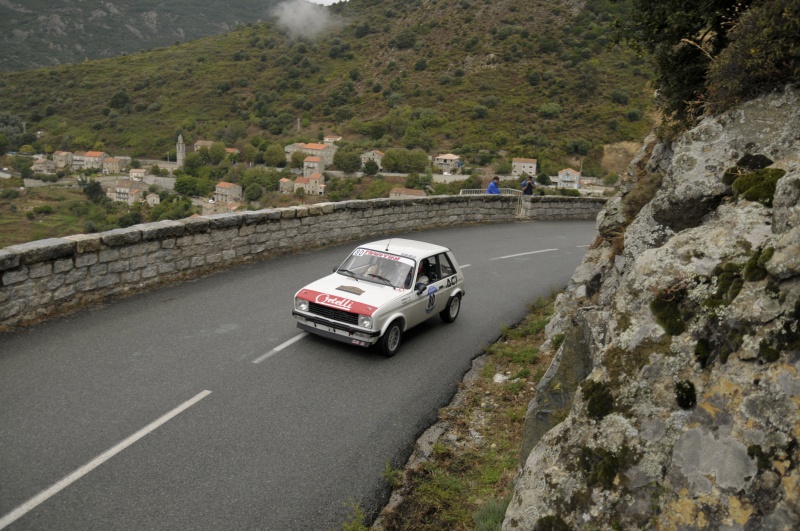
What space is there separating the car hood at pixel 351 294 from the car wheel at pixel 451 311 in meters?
1.50

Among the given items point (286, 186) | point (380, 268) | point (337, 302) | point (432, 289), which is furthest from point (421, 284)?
point (286, 186)

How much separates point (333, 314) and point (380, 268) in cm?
139

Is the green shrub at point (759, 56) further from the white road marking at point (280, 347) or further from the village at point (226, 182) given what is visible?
the village at point (226, 182)

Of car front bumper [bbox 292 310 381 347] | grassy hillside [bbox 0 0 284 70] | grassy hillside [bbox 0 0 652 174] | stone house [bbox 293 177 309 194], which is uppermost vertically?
grassy hillside [bbox 0 0 284 70]

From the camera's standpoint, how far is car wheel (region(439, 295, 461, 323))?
399 inches

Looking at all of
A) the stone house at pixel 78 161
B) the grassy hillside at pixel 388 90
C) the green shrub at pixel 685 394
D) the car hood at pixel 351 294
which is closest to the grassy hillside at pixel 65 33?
the grassy hillside at pixel 388 90

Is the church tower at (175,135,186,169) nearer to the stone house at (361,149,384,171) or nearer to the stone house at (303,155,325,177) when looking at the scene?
the stone house at (303,155,325,177)

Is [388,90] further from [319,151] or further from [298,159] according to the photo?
[298,159]

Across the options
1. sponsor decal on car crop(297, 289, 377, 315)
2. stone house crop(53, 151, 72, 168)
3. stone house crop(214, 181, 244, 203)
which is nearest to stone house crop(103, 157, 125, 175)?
stone house crop(53, 151, 72, 168)

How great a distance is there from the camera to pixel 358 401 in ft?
22.3

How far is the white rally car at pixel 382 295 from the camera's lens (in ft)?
26.5

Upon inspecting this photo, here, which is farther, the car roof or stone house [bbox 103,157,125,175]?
stone house [bbox 103,157,125,175]

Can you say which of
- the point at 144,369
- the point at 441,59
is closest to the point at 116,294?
the point at 144,369

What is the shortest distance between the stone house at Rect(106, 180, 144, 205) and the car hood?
132 ft
